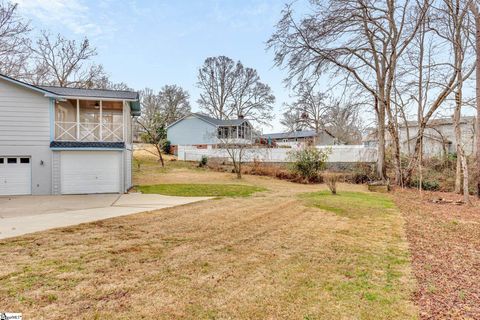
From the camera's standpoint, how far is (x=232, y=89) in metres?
38.7

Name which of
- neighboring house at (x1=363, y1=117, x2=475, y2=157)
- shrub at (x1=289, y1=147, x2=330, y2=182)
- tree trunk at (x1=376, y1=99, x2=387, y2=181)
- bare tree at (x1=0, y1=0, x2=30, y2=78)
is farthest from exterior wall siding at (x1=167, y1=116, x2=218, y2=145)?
tree trunk at (x1=376, y1=99, x2=387, y2=181)

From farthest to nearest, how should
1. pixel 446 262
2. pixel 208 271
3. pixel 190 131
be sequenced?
pixel 190 131, pixel 446 262, pixel 208 271

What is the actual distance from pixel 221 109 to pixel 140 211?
31.9m

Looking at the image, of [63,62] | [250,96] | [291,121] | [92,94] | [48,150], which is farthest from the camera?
[291,121]

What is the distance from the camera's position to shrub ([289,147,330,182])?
19.5m

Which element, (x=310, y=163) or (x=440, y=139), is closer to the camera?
(x=310, y=163)

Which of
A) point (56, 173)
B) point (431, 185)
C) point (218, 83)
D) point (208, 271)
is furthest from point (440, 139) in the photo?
point (218, 83)

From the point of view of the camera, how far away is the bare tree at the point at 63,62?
76.6 ft

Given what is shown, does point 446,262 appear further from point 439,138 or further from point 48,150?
point 439,138

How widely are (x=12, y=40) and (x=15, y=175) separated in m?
11.3

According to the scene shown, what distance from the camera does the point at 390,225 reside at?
7.17 metres

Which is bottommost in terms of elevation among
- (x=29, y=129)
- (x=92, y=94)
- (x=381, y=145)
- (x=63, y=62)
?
(x=381, y=145)

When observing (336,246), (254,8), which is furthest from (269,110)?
(336,246)

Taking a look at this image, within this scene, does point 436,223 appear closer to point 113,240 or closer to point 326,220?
point 326,220
